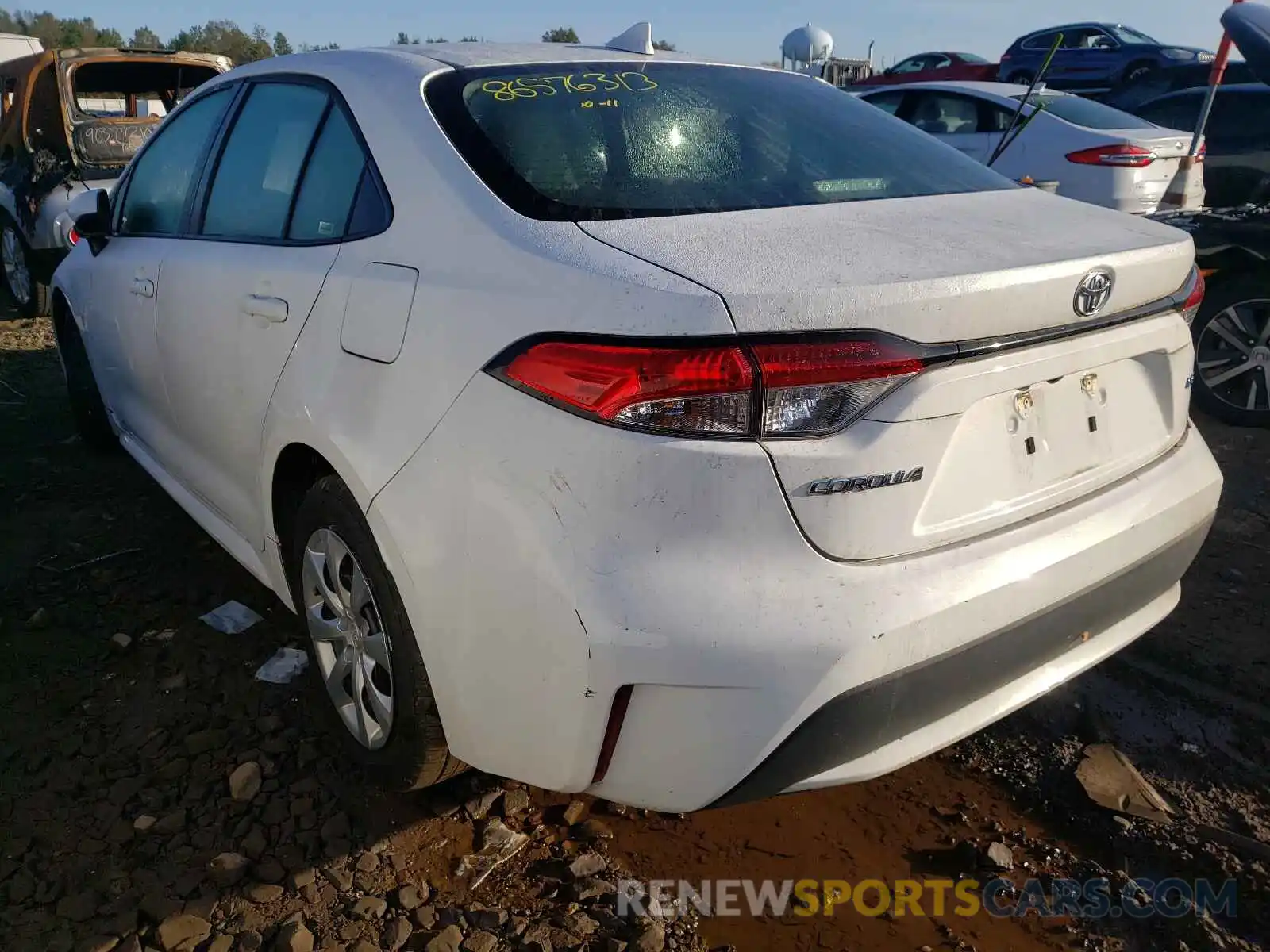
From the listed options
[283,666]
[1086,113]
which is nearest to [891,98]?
[1086,113]

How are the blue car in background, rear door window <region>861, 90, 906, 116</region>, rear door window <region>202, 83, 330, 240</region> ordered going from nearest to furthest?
rear door window <region>202, 83, 330, 240</region> < rear door window <region>861, 90, 906, 116</region> < the blue car in background

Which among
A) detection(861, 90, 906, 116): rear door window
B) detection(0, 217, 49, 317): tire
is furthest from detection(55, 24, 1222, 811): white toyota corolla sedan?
detection(861, 90, 906, 116): rear door window

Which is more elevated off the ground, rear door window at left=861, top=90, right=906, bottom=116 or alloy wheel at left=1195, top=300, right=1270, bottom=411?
rear door window at left=861, top=90, right=906, bottom=116

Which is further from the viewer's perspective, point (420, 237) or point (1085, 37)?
point (1085, 37)

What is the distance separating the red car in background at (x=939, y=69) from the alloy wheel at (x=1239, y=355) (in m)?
16.1

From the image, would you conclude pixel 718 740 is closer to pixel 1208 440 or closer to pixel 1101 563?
pixel 1101 563

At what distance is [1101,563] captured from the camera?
1.87 meters

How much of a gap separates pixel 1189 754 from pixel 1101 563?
98cm

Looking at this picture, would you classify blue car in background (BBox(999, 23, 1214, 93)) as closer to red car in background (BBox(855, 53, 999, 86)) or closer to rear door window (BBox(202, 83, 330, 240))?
red car in background (BBox(855, 53, 999, 86))

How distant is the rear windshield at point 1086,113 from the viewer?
7.54 m

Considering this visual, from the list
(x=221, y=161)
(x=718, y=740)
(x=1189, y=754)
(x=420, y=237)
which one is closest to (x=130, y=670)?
(x=221, y=161)

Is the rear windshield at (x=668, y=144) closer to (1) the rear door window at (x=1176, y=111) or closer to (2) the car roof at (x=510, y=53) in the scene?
(2) the car roof at (x=510, y=53)

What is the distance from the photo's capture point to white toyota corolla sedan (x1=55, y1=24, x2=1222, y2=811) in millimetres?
1518

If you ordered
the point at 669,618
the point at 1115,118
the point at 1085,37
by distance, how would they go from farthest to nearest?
the point at 1085,37 < the point at 1115,118 < the point at 669,618
